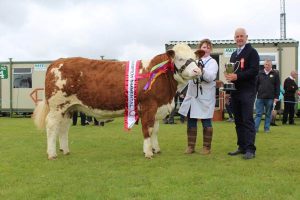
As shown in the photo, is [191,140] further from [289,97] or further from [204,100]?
[289,97]

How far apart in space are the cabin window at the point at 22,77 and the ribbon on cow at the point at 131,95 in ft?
54.7

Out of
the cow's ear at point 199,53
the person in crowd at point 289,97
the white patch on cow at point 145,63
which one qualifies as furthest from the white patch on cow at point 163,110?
the person in crowd at point 289,97

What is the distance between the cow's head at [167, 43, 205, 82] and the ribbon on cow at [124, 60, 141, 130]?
2.32 feet

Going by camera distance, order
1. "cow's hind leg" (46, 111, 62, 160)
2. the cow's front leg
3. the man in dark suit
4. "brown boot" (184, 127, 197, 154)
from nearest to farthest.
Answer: the man in dark suit, the cow's front leg, "cow's hind leg" (46, 111, 62, 160), "brown boot" (184, 127, 197, 154)

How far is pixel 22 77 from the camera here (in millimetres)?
24453

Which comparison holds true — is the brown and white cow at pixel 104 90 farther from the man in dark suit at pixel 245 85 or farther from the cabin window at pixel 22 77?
the cabin window at pixel 22 77

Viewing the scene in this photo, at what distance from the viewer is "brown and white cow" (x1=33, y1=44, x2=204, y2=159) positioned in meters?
8.45

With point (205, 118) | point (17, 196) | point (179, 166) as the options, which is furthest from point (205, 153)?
point (17, 196)

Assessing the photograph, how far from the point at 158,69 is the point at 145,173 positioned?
2.30 meters

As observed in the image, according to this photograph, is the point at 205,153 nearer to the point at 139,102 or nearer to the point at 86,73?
the point at 139,102

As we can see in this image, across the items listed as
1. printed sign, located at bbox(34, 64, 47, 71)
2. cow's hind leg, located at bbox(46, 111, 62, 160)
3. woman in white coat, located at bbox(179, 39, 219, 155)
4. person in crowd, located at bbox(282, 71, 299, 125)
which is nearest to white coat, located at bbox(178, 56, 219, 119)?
woman in white coat, located at bbox(179, 39, 219, 155)

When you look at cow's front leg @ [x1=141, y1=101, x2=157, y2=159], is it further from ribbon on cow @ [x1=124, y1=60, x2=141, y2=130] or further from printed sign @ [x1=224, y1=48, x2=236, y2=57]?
printed sign @ [x1=224, y1=48, x2=236, y2=57]

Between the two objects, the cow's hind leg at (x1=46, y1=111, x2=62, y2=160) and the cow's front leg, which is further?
the cow's hind leg at (x1=46, y1=111, x2=62, y2=160)

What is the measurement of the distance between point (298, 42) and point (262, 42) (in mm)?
1458
